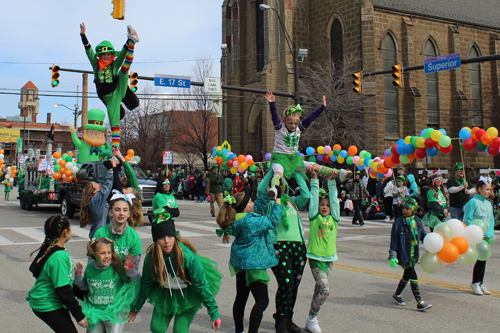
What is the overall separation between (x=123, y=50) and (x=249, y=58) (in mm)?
30879

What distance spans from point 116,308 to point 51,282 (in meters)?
0.52

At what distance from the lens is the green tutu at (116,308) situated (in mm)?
3598

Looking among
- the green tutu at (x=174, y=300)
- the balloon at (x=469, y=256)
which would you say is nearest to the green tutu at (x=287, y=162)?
the green tutu at (x=174, y=300)

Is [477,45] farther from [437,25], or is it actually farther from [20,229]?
[20,229]

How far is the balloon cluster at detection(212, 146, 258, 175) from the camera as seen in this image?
18.4 metres

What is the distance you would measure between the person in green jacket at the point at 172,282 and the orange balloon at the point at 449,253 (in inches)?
137

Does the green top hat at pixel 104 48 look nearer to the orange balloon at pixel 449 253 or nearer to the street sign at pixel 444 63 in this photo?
the orange balloon at pixel 449 253

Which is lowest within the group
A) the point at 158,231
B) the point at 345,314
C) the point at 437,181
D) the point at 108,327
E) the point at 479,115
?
the point at 345,314

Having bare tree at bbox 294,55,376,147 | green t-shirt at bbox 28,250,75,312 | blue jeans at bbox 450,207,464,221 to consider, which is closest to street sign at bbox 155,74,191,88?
bare tree at bbox 294,55,376,147

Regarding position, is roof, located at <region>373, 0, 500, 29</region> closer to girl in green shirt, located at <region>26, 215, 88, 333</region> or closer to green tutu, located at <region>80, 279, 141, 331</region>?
green tutu, located at <region>80, 279, 141, 331</region>

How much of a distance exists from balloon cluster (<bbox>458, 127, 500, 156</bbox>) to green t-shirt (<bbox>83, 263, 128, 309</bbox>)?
7992mm

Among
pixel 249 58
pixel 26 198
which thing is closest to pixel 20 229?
pixel 26 198

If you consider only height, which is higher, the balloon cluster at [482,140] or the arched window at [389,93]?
the arched window at [389,93]

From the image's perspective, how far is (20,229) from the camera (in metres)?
14.0
